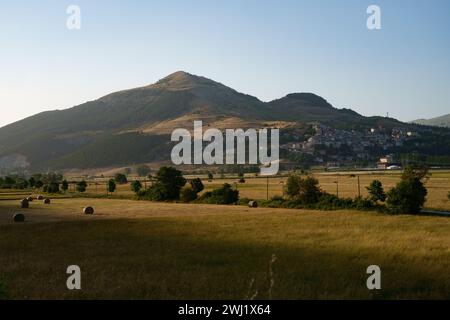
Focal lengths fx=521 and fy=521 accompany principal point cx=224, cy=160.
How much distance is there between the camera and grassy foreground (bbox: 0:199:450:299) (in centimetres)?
1861

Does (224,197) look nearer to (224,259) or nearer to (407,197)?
(407,197)

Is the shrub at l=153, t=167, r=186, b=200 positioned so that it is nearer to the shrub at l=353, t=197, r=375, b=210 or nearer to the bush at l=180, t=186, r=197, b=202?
the bush at l=180, t=186, r=197, b=202

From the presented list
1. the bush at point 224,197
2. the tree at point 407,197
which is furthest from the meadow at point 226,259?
the bush at point 224,197

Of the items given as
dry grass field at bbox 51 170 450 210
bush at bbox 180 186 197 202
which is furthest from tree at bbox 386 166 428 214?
bush at bbox 180 186 197 202

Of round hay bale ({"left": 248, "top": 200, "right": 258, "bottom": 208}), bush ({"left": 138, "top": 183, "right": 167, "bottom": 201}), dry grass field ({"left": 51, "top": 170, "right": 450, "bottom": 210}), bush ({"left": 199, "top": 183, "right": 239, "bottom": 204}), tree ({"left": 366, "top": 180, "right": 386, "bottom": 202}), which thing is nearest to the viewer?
tree ({"left": 366, "top": 180, "right": 386, "bottom": 202})

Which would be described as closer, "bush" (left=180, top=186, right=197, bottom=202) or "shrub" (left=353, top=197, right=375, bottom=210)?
"shrub" (left=353, top=197, right=375, bottom=210)

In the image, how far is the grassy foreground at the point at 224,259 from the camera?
733 inches

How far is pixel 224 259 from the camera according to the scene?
25562 mm

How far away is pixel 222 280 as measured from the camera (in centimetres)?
2016

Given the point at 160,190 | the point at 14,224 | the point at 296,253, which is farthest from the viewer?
the point at 160,190

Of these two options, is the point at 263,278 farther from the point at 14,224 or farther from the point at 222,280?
the point at 14,224

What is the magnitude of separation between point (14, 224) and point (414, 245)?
110ft

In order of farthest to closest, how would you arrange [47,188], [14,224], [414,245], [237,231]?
[47,188] < [14,224] < [237,231] < [414,245]
